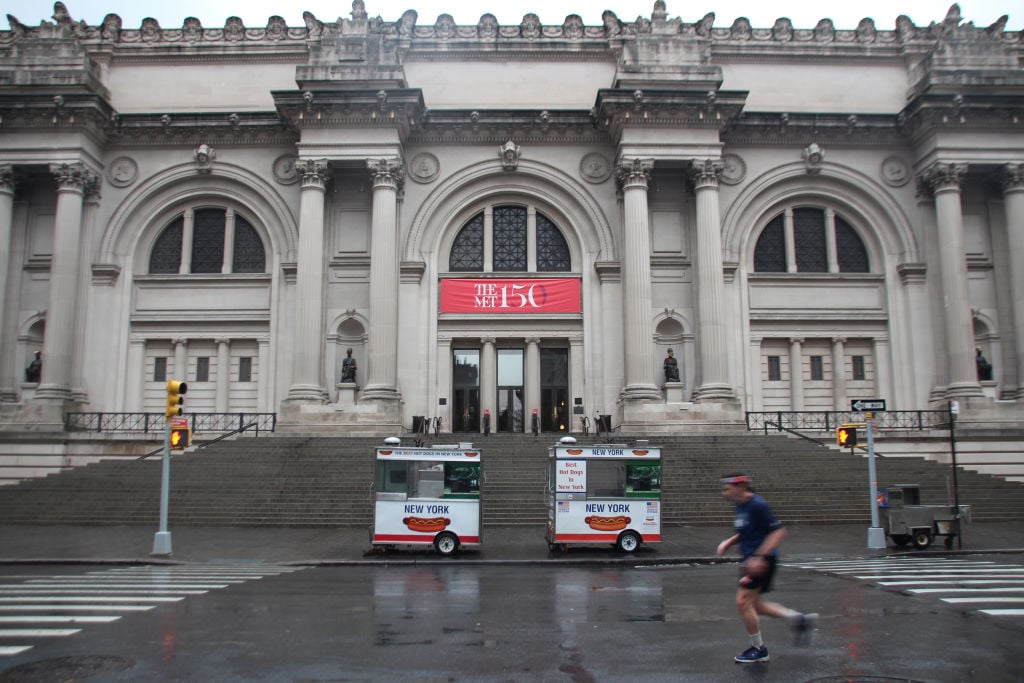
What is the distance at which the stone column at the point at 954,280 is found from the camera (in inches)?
1289

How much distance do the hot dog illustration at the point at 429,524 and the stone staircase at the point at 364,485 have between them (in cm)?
425

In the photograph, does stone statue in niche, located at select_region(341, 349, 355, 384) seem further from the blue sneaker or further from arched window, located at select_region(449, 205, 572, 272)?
the blue sneaker

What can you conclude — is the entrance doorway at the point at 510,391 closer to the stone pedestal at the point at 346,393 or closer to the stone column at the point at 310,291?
the stone pedestal at the point at 346,393

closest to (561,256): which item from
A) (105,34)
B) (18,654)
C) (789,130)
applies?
(789,130)

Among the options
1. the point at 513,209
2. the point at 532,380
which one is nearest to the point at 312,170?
the point at 513,209

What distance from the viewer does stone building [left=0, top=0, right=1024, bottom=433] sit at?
3356 cm

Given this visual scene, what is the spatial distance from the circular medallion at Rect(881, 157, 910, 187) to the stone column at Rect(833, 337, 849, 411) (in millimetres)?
7246

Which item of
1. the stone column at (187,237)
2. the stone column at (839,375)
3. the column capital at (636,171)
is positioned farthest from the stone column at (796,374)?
the stone column at (187,237)

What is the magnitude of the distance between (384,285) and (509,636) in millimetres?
24585

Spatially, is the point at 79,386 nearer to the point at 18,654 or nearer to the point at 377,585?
the point at 377,585

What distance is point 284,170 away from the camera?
3597 centimetres

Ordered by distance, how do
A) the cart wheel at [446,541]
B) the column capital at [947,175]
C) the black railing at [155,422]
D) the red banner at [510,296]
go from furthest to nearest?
the red banner at [510,296]
the column capital at [947,175]
the black railing at [155,422]
the cart wheel at [446,541]

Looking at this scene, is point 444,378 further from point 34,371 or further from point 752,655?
point 752,655

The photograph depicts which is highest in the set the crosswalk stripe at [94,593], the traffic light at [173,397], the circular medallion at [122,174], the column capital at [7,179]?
the circular medallion at [122,174]
